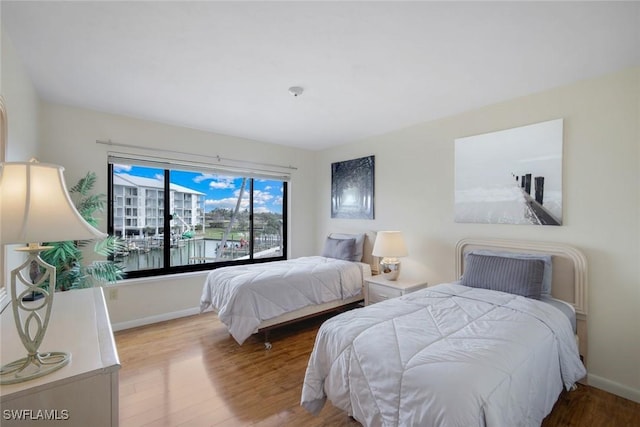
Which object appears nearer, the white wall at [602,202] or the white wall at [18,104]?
the white wall at [18,104]

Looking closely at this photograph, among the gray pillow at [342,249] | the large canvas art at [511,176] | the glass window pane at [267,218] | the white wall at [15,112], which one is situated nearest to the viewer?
the white wall at [15,112]

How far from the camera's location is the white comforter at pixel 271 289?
2.78 metres

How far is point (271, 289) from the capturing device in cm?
294

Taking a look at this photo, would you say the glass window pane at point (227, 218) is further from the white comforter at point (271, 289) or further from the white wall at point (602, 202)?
the white wall at point (602, 202)

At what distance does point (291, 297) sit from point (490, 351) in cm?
198

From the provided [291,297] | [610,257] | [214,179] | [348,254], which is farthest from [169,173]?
[610,257]

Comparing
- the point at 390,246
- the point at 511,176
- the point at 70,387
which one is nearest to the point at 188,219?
the point at 390,246

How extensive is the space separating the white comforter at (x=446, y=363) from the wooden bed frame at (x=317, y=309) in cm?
121

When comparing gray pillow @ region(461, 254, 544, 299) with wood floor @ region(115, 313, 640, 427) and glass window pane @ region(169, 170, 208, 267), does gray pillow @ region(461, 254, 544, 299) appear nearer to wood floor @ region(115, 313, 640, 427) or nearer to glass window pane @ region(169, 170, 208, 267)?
wood floor @ region(115, 313, 640, 427)

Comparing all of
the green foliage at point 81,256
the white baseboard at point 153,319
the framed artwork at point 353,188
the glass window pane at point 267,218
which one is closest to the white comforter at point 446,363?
the framed artwork at point 353,188

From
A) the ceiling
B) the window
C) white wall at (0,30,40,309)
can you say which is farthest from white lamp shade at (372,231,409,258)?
white wall at (0,30,40,309)

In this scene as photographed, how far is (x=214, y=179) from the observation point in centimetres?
421

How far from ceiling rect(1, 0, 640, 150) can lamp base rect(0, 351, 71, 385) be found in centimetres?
171

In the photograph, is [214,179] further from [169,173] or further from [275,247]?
[275,247]
